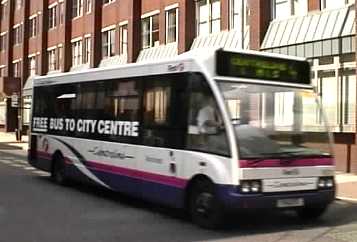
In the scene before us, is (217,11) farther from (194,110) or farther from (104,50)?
(194,110)

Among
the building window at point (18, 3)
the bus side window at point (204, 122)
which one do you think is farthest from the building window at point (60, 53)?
the bus side window at point (204, 122)

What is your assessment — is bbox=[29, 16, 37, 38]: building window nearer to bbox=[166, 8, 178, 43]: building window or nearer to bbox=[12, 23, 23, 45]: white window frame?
bbox=[12, 23, 23, 45]: white window frame

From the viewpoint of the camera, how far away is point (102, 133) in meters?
13.7

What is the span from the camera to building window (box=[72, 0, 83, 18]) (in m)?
45.1

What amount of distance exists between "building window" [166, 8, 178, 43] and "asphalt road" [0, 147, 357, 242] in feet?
60.4

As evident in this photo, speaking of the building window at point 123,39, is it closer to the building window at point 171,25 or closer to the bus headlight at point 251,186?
the building window at point 171,25

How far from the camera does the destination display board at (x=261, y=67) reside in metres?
10.3

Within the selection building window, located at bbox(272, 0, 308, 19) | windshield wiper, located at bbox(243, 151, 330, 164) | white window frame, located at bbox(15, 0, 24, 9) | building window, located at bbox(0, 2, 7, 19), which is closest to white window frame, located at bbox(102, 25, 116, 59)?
building window, located at bbox(272, 0, 308, 19)

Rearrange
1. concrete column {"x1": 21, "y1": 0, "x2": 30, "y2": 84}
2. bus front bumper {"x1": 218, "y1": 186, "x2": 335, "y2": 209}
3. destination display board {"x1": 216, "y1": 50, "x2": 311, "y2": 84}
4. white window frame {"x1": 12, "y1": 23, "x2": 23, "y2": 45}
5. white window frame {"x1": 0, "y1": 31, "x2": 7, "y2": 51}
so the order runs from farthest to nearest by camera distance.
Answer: white window frame {"x1": 0, "y1": 31, "x2": 7, "y2": 51}, white window frame {"x1": 12, "y1": 23, "x2": 23, "y2": 45}, concrete column {"x1": 21, "y1": 0, "x2": 30, "y2": 84}, destination display board {"x1": 216, "y1": 50, "x2": 311, "y2": 84}, bus front bumper {"x1": 218, "y1": 186, "x2": 335, "y2": 209}

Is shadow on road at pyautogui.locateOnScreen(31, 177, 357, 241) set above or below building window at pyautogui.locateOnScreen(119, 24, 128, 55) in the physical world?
below

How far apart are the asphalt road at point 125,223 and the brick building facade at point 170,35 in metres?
8.10

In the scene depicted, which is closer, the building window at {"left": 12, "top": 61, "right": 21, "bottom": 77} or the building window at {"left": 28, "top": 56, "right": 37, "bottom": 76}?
the building window at {"left": 28, "top": 56, "right": 37, "bottom": 76}

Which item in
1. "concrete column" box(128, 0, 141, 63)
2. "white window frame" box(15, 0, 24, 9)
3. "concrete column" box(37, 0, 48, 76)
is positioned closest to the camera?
"concrete column" box(128, 0, 141, 63)

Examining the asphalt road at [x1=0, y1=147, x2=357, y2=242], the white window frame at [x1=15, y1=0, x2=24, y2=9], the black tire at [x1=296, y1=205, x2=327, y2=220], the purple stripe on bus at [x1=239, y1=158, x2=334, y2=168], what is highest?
the white window frame at [x1=15, y1=0, x2=24, y2=9]
